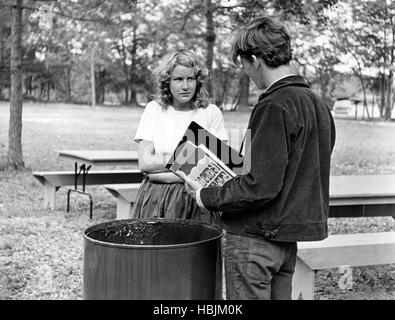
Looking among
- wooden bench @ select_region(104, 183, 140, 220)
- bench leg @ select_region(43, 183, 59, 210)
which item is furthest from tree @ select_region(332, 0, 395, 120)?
bench leg @ select_region(43, 183, 59, 210)

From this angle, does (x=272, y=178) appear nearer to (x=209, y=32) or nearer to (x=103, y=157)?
(x=103, y=157)

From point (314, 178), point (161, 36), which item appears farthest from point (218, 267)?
point (161, 36)

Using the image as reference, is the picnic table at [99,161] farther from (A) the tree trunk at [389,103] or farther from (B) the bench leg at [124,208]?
(A) the tree trunk at [389,103]

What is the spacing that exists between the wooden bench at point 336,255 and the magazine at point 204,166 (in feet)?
4.55

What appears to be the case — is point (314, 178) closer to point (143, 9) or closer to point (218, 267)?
point (218, 267)

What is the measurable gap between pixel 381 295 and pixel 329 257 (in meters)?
1.06

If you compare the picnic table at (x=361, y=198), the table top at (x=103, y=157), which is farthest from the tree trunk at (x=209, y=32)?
the picnic table at (x=361, y=198)

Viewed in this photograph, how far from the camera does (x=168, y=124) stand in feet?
9.33

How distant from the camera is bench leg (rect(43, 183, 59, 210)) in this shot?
661cm

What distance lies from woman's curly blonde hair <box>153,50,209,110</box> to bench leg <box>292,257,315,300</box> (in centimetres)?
109

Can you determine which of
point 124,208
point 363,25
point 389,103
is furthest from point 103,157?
point 389,103

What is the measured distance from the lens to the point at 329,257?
3385mm

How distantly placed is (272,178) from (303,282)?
1649mm

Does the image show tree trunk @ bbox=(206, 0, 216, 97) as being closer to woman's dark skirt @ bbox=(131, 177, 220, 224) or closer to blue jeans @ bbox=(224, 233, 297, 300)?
woman's dark skirt @ bbox=(131, 177, 220, 224)
